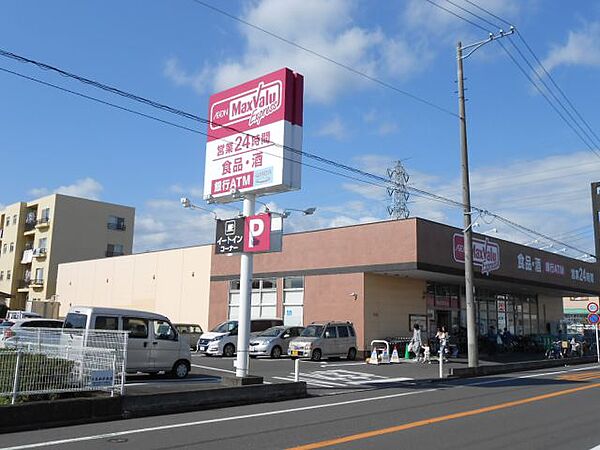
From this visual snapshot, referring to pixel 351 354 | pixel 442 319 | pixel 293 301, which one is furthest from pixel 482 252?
pixel 293 301

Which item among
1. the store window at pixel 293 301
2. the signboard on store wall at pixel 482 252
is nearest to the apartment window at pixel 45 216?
the store window at pixel 293 301

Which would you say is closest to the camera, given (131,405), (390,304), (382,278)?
(131,405)

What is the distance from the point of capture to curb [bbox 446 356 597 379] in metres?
21.1

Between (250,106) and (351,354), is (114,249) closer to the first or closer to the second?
(351,354)

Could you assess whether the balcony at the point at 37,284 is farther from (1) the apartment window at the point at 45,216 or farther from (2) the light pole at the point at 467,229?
(2) the light pole at the point at 467,229

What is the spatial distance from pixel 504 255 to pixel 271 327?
48.3ft

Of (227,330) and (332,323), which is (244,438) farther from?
(227,330)

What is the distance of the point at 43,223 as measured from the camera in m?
61.0

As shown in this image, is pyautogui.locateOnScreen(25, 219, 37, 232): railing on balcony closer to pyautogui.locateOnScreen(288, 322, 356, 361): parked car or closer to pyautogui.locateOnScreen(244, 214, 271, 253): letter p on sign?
pyautogui.locateOnScreen(288, 322, 356, 361): parked car

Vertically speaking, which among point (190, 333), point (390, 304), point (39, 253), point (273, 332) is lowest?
point (190, 333)

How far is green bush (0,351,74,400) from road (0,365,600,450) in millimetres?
937

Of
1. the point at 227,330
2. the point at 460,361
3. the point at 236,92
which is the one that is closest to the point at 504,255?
the point at 460,361

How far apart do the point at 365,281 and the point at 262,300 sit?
25.4ft

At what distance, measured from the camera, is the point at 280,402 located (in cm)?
1391
